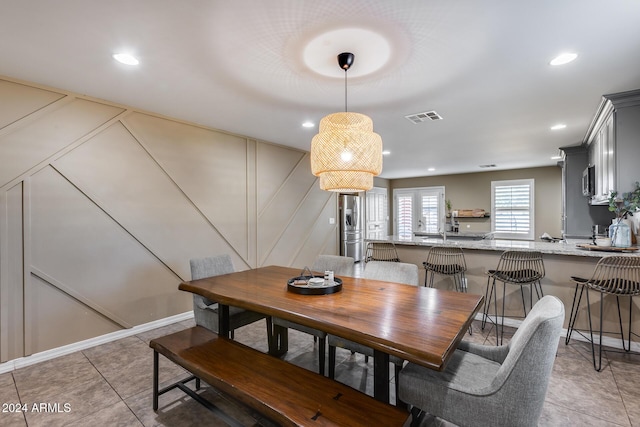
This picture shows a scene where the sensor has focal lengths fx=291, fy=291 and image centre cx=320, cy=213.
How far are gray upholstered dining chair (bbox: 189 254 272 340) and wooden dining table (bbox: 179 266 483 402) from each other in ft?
0.72

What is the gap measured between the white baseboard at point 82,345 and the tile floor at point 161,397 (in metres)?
0.07

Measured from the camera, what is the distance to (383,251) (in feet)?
13.8

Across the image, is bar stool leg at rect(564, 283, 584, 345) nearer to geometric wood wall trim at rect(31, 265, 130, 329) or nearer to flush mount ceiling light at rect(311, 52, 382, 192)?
flush mount ceiling light at rect(311, 52, 382, 192)

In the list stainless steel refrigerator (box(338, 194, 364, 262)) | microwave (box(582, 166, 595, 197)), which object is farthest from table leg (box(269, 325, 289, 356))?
microwave (box(582, 166, 595, 197))

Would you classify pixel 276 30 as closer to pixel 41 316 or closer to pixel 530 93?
pixel 530 93

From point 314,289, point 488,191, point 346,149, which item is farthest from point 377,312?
point 488,191

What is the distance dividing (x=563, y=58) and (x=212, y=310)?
3.59 metres

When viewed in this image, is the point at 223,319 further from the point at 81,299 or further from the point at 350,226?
the point at 350,226

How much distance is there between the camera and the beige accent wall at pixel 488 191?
7277 mm

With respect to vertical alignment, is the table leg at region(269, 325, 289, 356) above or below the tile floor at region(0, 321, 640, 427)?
above

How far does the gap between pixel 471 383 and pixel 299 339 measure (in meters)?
2.10

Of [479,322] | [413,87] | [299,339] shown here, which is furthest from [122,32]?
[479,322]

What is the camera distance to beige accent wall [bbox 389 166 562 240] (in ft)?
23.9

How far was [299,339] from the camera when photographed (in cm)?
323
